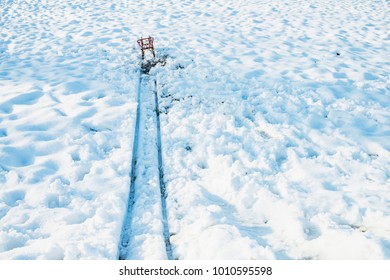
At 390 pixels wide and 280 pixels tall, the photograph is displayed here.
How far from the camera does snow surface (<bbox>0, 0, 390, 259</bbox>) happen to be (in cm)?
325

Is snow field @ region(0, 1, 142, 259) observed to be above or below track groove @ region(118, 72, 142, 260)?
above

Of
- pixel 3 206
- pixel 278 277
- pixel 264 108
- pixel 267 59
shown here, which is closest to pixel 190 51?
pixel 267 59

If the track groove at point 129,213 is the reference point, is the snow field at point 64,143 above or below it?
above

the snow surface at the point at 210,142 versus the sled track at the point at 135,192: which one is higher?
the snow surface at the point at 210,142

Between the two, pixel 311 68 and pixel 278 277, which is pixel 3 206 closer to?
pixel 278 277

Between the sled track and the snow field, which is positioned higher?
the snow field

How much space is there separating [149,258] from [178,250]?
31 cm

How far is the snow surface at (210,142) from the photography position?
10.7 feet

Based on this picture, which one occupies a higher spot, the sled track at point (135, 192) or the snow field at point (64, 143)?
the snow field at point (64, 143)

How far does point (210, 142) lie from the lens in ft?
15.5

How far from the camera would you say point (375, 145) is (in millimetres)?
4555

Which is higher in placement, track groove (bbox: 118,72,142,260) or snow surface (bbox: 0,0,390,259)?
snow surface (bbox: 0,0,390,259)

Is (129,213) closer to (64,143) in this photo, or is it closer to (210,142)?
(210,142)

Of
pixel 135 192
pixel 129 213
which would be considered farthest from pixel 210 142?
pixel 129 213
